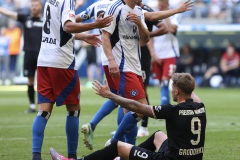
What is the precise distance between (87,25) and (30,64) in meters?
8.15

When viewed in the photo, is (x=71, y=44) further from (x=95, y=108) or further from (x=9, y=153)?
(x=95, y=108)

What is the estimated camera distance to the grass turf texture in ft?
32.1

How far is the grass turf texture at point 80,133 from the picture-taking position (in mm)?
9789

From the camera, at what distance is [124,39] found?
921 cm

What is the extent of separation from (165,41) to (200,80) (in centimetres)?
1437

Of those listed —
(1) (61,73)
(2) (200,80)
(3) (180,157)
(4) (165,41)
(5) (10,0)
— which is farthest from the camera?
(5) (10,0)

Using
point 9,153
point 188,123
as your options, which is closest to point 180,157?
point 188,123

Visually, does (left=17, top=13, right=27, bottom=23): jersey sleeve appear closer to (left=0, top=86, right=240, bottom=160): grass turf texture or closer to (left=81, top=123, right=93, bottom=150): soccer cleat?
(left=0, top=86, right=240, bottom=160): grass turf texture

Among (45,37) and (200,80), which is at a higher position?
(45,37)

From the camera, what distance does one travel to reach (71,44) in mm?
8969

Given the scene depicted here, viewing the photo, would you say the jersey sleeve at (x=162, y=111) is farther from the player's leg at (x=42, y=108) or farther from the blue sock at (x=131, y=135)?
the blue sock at (x=131, y=135)

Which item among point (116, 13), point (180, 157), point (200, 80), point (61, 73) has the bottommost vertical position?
point (200, 80)

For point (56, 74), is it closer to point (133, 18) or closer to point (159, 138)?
point (133, 18)

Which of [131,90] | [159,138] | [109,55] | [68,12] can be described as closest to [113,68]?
[109,55]
